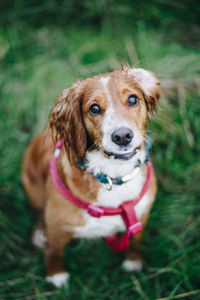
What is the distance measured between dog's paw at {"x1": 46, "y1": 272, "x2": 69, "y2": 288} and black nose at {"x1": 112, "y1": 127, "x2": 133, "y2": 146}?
1.76m

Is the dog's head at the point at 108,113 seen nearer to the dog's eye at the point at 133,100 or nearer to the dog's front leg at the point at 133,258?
the dog's eye at the point at 133,100

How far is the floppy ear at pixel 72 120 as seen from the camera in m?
2.21

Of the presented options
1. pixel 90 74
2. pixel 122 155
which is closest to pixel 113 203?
pixel 122 155

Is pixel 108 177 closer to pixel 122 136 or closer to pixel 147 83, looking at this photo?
pixel 122 136

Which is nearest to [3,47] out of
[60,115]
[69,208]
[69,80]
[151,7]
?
[69,80]

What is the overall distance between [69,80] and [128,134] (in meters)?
2.45

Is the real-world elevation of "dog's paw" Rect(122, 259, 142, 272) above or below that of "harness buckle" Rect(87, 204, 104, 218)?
below

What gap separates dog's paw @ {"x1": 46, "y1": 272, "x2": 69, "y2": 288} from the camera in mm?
2938

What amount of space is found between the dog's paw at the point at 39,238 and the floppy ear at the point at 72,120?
1357mm

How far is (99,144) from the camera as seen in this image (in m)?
2.08

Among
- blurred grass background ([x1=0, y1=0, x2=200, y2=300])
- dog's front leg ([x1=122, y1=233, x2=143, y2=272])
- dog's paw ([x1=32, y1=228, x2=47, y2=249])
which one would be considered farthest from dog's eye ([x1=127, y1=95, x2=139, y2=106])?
dog's paw ([x1=32, y1=228, x2=47, y2=249])

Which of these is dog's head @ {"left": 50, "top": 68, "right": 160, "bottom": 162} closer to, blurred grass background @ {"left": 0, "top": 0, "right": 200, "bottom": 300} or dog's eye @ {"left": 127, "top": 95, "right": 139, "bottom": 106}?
dog's eye @ {"left": 127, "top": 95, "right": 139, "bottom": 106}

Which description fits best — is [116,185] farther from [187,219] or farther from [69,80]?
[69,80]

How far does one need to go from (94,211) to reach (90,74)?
2.29 metres
